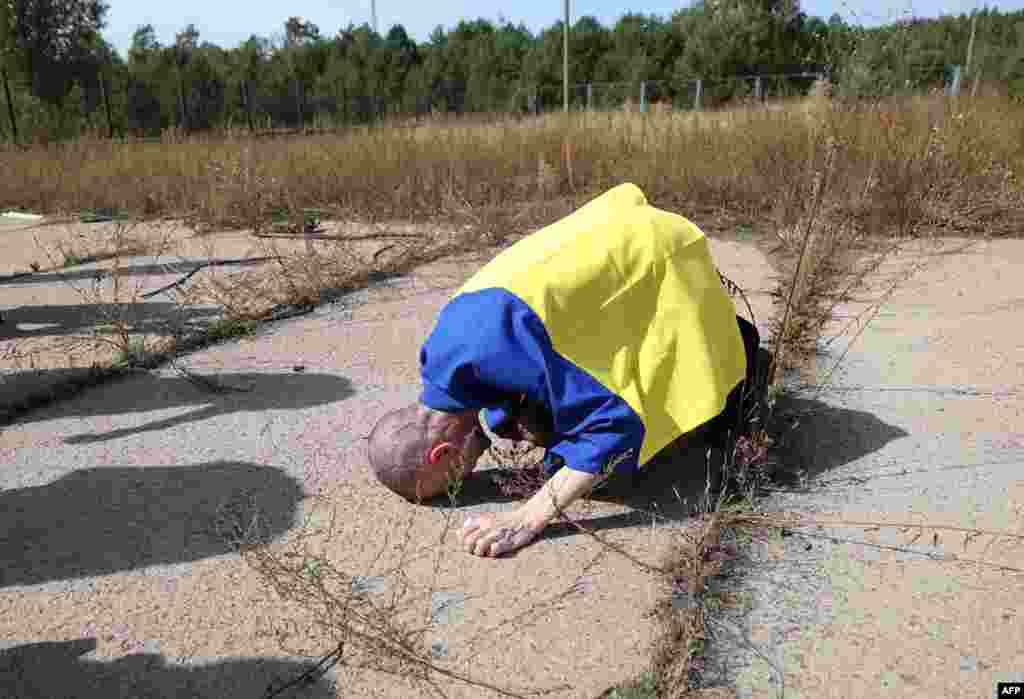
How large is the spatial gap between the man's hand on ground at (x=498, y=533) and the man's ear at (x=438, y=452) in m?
0.23

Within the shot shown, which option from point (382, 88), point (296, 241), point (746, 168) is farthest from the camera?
point (382, 88)

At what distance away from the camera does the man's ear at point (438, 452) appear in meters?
2.82

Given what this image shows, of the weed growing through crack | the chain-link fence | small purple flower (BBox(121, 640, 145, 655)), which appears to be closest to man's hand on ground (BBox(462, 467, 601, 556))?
the weed growing through crack

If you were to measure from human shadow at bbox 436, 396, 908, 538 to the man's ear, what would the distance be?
0.24m

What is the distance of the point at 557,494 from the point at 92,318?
3796 mm

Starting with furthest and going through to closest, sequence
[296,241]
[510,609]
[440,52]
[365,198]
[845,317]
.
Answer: [440,52]
[365,198]
[296,241]
[845,317]
[510,609]

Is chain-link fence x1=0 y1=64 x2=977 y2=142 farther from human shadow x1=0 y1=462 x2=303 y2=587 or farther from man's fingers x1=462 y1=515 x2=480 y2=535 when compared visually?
man's fingers x1=462 y1=515 x2=480 y2=535

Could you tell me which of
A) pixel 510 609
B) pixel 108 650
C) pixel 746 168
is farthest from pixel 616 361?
pixel 746 168

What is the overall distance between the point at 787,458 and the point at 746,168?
5.53 m

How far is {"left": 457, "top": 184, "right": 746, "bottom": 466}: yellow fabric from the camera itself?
104 inches

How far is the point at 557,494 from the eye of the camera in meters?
2.69

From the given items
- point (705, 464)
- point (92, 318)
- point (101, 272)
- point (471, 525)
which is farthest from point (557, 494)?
point (101, 272)

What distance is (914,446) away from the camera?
10.8ft

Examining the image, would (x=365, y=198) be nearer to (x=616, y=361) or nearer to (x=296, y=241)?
(x=296, y=241)
